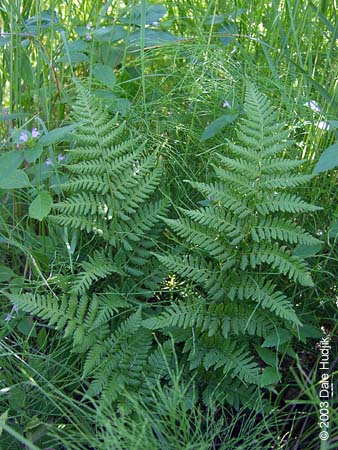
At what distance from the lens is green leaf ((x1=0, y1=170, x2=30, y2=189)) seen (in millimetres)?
1443

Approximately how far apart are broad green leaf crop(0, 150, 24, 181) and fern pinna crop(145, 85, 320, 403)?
35 centimetres

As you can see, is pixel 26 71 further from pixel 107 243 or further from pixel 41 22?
pixel 107 243

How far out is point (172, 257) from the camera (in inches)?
55.1

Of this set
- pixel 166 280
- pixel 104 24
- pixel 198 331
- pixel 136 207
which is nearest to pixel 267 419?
pixel 198 331

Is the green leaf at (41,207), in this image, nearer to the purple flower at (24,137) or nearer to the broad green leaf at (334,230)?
the purple flower at (24,137)

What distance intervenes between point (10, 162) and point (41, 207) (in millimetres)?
123

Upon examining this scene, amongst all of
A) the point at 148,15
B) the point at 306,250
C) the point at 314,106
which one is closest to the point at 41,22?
the point at 148,15

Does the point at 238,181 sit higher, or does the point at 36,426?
the point at 238,181

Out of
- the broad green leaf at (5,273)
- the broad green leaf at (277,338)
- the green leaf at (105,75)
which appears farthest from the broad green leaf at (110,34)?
the broad green leaf at (277,338)

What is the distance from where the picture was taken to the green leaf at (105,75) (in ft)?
5.39

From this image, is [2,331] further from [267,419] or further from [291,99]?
[291,99]

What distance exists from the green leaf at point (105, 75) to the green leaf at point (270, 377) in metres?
0.77

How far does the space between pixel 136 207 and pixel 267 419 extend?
56cm

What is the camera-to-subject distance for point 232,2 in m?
2.07
